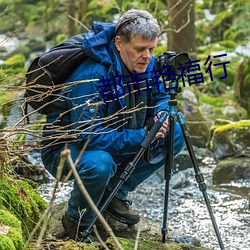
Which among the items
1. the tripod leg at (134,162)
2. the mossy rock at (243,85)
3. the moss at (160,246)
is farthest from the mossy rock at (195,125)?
the tripod leg at (134,162)

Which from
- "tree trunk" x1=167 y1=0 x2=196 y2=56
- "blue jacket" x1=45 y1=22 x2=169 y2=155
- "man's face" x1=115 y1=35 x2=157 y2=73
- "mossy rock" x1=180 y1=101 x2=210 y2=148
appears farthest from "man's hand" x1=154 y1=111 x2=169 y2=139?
"tree trunk" x1=167 y1=0 x2=196 y2=56

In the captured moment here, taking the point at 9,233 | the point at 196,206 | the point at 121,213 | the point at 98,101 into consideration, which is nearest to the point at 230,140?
the point at 196,206

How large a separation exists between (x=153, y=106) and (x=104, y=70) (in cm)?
47

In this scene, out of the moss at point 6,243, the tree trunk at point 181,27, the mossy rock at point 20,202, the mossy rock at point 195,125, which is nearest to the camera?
the moss at point 6,243

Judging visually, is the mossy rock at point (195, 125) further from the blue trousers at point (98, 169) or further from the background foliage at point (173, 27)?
the blue trousers at point (98, 169)

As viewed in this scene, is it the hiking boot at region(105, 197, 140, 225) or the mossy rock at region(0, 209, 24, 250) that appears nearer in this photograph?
the mossy rock at region(0, 209, 24, 250)

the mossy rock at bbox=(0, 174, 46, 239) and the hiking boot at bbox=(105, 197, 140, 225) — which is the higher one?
the mossy rock at bbox=(0, 174, 46, 239)

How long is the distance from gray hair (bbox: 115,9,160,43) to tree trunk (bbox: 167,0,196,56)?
650 cm

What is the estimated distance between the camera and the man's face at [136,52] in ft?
11.0

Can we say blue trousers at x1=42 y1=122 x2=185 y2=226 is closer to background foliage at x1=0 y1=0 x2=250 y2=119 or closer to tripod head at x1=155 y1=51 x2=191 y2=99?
tripod head at x1=155 y1=51 x2=191 y2=99

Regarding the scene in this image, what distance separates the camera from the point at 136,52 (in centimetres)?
338

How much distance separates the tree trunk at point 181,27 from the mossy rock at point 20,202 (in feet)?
22.7

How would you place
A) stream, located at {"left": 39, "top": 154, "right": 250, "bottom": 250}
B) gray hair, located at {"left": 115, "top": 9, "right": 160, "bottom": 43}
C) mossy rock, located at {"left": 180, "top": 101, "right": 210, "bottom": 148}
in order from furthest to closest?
1. mossy rock, located at {"left": 180, "top": 101, "right": 210, "bottom": 148}
2. stream, located at {"left": 39, "top": 154, "right": 250, "bottom": 250}
3. gray hair, located at {"left": 115, "top": 9, "right": 160, "bottom": 43}

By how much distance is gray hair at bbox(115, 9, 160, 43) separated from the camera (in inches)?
131
